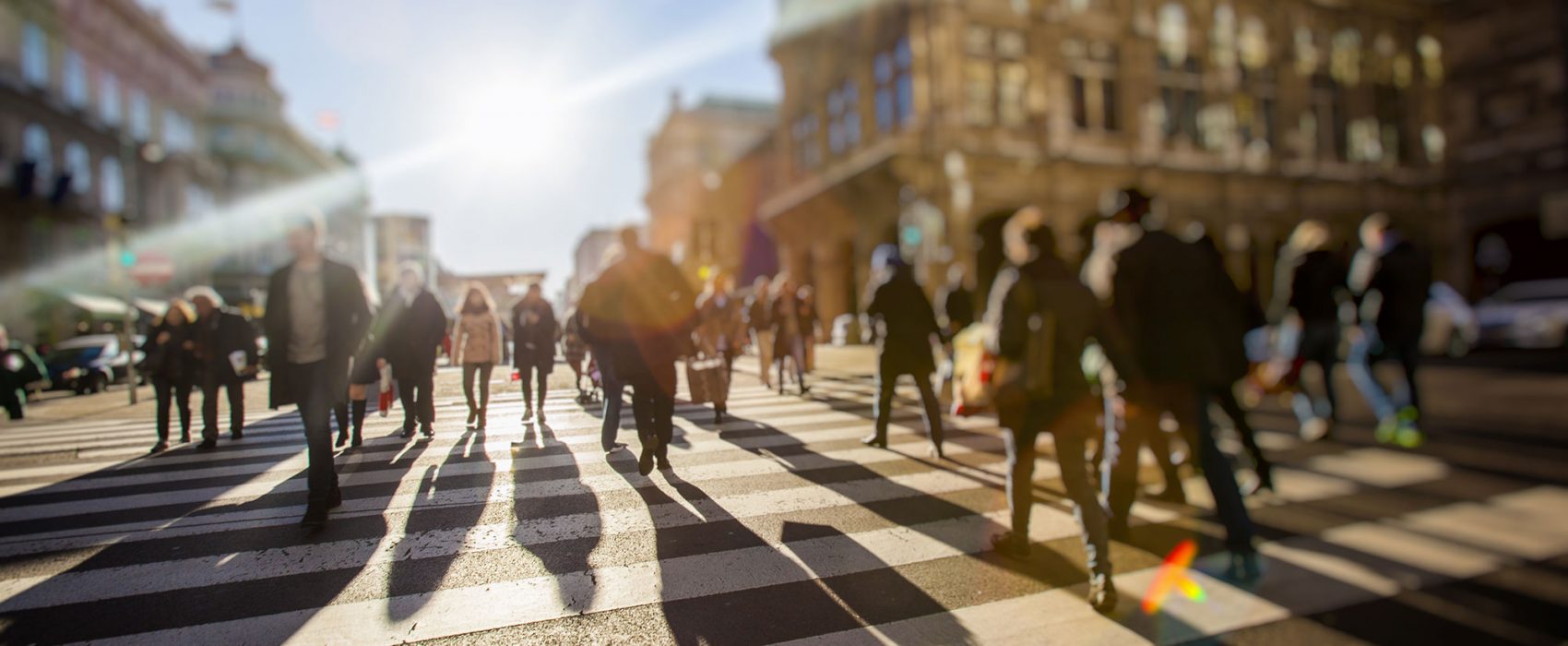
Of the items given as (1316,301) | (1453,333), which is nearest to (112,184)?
(1316,301)

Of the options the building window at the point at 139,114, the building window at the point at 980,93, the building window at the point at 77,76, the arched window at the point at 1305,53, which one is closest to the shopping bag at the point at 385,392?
the building window at the point at 139,114

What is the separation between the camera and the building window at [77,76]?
4.47 meters

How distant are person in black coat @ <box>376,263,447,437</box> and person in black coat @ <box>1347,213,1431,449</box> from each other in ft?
25.0

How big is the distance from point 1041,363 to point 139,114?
209 inches

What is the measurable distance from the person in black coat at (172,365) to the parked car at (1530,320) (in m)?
27.3

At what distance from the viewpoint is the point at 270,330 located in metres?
2.67

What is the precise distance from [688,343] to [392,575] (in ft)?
5.76

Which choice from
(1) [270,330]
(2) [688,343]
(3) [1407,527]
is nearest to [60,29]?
(1) [270,330]

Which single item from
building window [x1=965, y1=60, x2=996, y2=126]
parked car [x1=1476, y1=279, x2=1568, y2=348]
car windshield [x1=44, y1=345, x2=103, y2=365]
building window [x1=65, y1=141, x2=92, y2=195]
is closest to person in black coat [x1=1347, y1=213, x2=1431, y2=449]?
car windshield [x1=44, y1=345, x2=103, y2=365]

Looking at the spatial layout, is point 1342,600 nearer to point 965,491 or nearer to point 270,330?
point 965,491

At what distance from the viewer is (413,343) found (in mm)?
2369

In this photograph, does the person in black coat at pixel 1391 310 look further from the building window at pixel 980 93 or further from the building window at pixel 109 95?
the building window at pixel 980 93

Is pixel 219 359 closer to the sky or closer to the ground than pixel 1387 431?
closer to the sky

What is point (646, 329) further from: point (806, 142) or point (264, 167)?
Result: point (806, 142)
